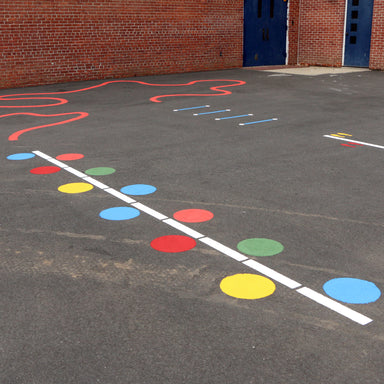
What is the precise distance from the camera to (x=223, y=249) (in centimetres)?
387

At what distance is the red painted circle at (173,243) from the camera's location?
388cm

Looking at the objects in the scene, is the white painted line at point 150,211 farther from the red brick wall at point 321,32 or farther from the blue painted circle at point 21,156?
the red brick wall at point 321,32

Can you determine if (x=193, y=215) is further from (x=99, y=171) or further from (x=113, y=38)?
(x=113, y=38)

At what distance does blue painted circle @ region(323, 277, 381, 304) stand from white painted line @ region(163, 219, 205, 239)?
1218 millimetres

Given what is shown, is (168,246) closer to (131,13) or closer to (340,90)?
(340,90)

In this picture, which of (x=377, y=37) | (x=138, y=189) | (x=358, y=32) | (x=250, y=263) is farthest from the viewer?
(x=358, y=32)

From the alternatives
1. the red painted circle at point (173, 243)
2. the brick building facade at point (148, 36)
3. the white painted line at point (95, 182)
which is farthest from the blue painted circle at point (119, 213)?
the brick building facade at point (148, 36)

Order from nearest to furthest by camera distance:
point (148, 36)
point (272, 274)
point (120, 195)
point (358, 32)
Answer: point (272, 274) → point (120, 195) → point (148, 36) → point (358, 32)

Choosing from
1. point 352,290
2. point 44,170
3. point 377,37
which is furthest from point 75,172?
point 377,37

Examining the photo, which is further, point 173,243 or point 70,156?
point 70,156

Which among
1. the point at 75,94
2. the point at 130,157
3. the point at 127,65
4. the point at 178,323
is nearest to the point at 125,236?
the point at 178,323

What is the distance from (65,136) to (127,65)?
8.29m

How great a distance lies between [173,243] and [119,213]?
89 cm

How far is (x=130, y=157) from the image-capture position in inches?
263
